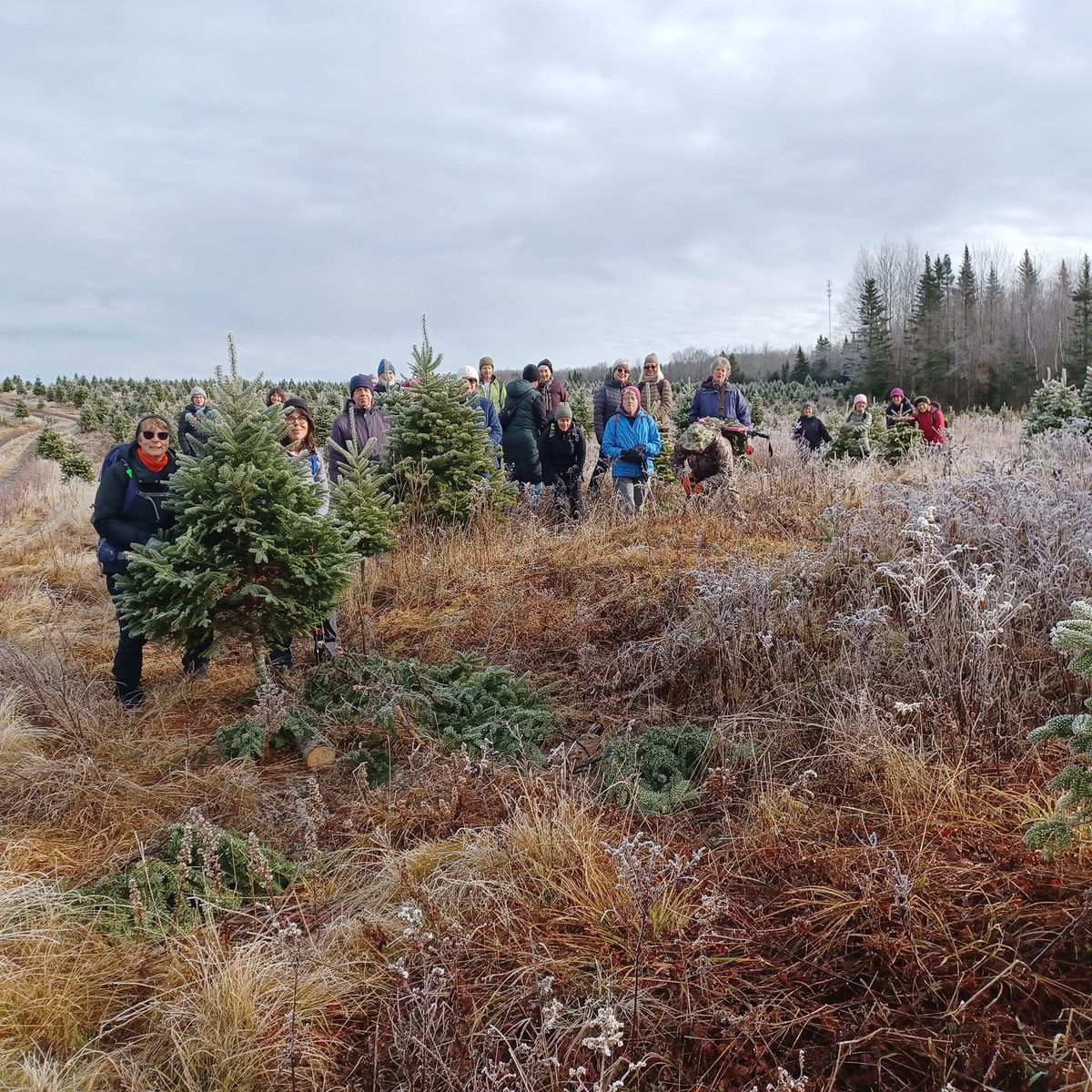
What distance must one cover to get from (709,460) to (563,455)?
183 cm

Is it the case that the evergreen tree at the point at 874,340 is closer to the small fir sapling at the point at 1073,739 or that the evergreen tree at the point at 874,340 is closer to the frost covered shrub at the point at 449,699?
the frost covered shrub at the point at 449,699

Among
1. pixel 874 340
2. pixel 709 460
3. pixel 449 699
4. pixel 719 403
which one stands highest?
pixel 874 340

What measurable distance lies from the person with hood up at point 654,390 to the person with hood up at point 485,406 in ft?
6.22

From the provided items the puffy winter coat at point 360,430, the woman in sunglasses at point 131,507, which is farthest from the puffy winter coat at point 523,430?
the woman in sunglasses at point 131,507

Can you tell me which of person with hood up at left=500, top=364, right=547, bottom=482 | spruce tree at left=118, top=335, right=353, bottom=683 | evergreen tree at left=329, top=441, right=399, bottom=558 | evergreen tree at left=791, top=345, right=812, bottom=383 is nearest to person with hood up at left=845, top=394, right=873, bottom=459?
person with hood up at left=500, top=364, right=547, bottom=482

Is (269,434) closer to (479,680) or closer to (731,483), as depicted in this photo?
(479,680)

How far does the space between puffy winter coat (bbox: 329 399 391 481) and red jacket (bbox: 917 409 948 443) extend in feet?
26.6

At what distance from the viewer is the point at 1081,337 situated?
40875 millimetres

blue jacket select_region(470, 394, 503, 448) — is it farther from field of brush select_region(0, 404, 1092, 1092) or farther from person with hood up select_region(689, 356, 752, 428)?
field of brush select_region(0, 404, 1092, 1092)

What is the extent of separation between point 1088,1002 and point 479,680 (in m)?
3.25

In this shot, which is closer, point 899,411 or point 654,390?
point 654,390

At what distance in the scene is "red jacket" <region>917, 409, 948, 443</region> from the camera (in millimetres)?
11320

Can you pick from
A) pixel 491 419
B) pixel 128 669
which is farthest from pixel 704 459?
pixel 128 669

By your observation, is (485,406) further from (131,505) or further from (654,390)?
(131,505)
